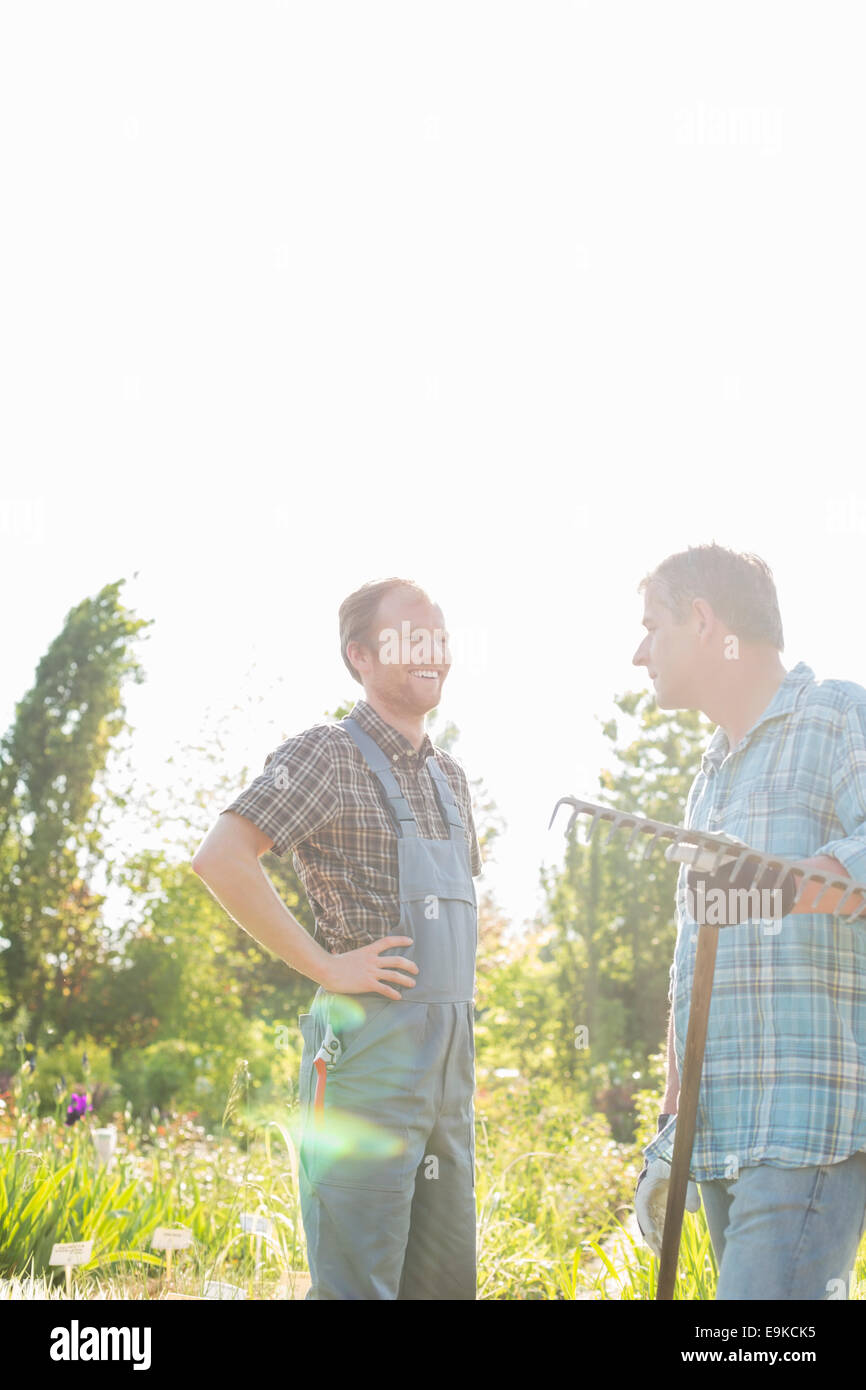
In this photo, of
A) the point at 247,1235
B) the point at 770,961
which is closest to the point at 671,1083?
the point at 770,961

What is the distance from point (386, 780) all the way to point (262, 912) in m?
0.41

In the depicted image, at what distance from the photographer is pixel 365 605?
9.11 ft

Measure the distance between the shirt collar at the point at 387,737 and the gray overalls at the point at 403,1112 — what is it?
0.21ft

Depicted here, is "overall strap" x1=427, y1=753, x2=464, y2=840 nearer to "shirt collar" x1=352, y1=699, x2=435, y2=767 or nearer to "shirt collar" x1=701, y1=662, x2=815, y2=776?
"shirt collar" x1=352, y1=699, x2=435, y2=767

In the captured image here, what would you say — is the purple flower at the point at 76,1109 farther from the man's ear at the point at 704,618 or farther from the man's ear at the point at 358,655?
the man's ear at the point at 704,618

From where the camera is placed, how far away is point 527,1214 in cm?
536

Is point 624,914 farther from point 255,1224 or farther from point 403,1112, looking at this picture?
point 403,1112

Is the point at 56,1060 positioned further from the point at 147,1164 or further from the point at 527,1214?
the point at 527,1214

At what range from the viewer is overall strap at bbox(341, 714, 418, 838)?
8.63ft

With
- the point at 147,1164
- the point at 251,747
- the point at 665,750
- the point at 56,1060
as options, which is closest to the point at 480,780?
the point at 251,747

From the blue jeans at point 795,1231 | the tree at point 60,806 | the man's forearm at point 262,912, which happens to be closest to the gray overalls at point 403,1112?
the man's forearm at point 262,912

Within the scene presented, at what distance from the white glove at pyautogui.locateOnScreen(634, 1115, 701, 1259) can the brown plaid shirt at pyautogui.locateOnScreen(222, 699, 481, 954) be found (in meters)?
0.71

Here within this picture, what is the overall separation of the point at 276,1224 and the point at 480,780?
926cm

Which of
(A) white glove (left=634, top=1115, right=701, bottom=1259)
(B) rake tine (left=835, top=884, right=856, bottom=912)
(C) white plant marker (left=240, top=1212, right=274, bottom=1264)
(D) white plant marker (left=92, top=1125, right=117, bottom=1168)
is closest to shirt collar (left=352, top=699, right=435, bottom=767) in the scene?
(A) white glove (left=634, top=1115, right=701, bottom=1259)
